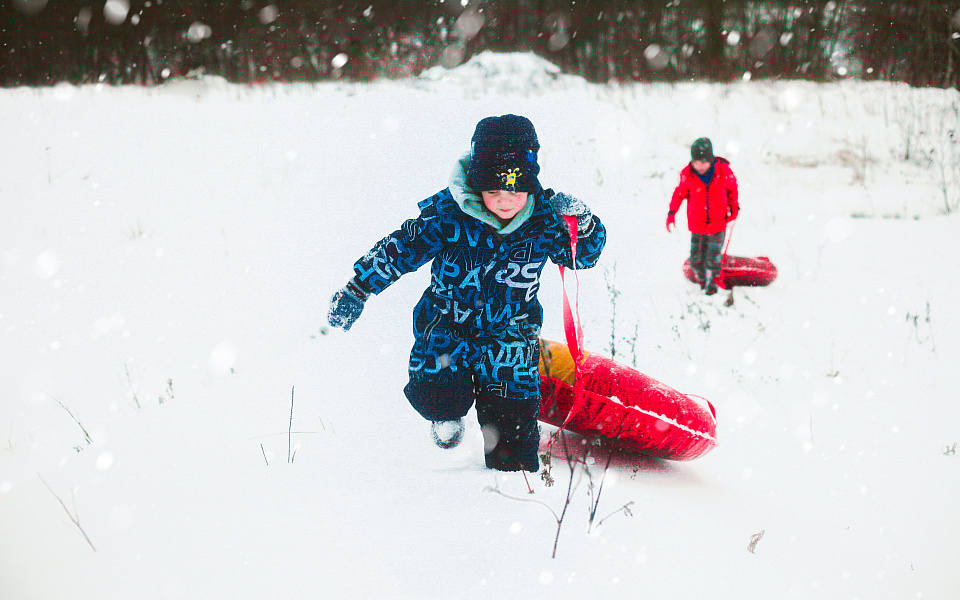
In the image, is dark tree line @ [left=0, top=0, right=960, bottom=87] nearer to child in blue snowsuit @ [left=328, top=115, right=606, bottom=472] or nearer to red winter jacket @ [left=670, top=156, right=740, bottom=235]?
red winter jacket @ [left=670, top=156, right=740, bottom=235]

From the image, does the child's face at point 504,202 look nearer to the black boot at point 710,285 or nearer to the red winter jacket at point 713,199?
the red winter jacket at point 713,199

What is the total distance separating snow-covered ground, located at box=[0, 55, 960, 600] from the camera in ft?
5.16

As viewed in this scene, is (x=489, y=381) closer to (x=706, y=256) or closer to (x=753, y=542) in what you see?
(x=753, y=542)

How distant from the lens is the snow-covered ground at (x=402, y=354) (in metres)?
1.57

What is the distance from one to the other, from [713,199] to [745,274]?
2.54 feet

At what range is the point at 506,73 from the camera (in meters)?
11.0

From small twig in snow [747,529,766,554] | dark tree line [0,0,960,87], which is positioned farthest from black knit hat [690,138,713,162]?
dark tree line [0,0,960,87]

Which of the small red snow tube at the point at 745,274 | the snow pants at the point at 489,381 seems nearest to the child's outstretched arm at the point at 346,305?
the snow pants at the point at 489,381

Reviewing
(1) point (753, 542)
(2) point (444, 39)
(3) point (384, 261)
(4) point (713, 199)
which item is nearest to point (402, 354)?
(3) point (384, 261)

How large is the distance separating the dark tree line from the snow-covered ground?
2095mm

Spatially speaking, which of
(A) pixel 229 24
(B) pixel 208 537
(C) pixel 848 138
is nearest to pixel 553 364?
(B) pixel 208 537

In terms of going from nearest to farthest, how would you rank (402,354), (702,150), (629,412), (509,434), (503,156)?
1. (503,156)
2. (509,434)
3. (629,412)
4. (402,354)
5. (702,150)

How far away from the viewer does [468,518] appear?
5.47 ft

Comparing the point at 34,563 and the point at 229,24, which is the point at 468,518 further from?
the point at 229,24
